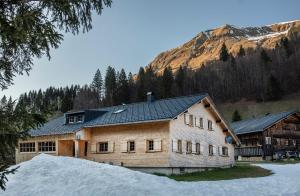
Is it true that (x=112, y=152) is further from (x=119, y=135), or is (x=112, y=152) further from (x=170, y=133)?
(x=170, y=133)

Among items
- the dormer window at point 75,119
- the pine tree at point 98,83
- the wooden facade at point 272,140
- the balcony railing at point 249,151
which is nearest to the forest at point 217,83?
the pine tree at point 98,83

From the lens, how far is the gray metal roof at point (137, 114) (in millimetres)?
28297

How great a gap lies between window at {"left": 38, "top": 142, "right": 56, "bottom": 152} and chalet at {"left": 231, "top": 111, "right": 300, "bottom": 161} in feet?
86.5

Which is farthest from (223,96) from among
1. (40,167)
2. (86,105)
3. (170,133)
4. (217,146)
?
(40,167)

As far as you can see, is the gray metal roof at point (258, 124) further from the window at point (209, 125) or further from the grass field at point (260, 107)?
the grass field at point (260, 107)

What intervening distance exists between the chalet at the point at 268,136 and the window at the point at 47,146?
26375mm

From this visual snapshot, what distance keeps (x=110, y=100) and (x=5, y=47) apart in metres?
97.3

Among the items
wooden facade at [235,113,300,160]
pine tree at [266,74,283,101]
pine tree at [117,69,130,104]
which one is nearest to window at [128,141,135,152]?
wooden facade at [235,113,300,160]

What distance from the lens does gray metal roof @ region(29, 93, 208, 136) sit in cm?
2830

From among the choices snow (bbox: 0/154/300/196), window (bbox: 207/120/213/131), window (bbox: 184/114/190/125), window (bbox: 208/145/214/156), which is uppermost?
window (bbox: 184/114/190/125)

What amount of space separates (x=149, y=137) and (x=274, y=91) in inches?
2795

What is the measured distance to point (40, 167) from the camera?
65.5 feet

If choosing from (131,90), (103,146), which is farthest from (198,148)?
(131,90)

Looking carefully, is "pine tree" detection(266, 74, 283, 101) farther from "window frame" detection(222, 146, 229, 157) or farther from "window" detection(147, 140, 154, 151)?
"window" detection(147, 140, 154, 151)
